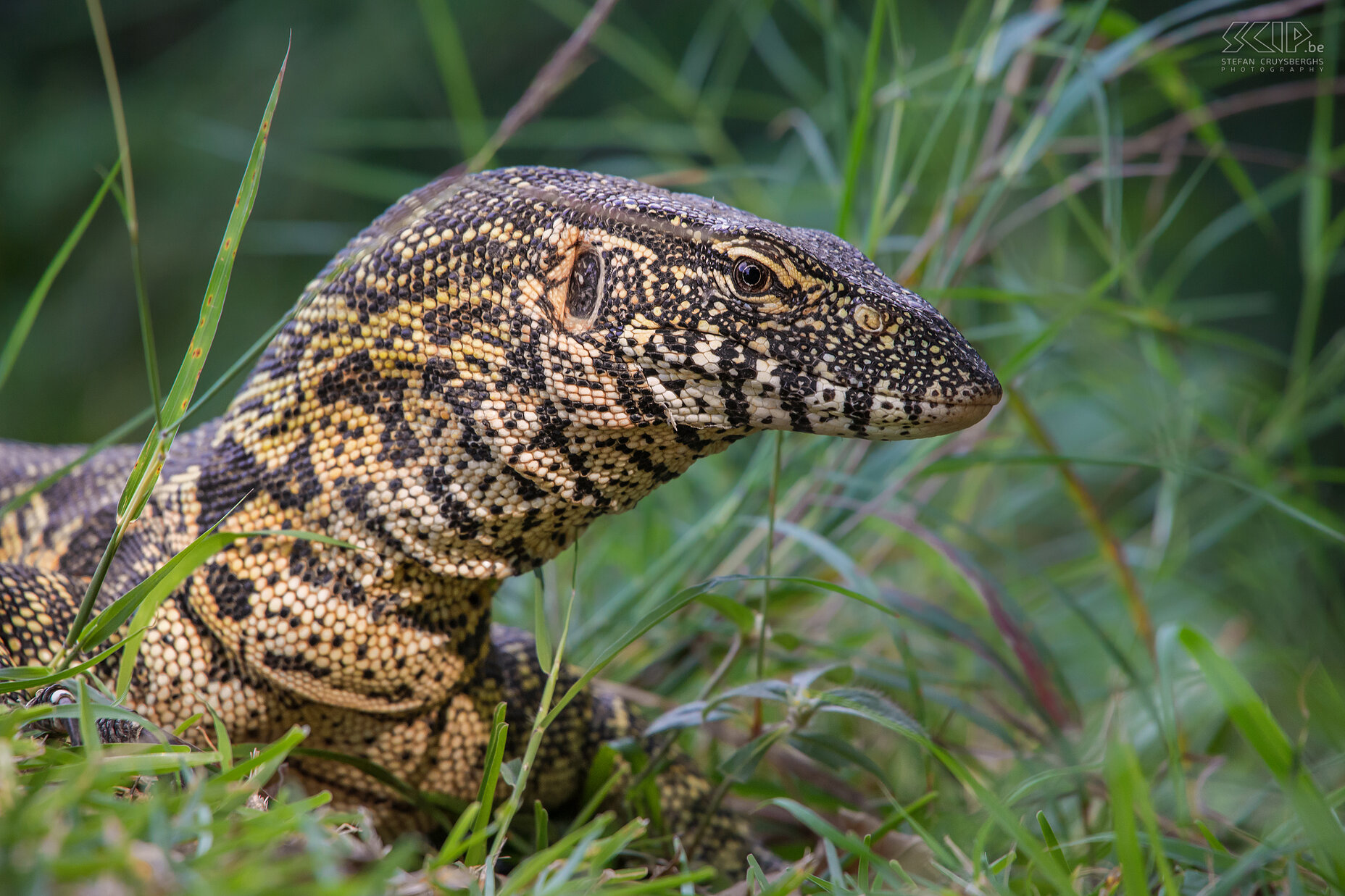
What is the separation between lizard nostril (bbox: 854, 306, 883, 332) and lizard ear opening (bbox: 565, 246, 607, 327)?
0.42 meters

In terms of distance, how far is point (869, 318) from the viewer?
1630 millimetres

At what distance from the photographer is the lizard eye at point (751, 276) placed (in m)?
1.62

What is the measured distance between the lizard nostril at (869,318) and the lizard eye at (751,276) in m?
0.15

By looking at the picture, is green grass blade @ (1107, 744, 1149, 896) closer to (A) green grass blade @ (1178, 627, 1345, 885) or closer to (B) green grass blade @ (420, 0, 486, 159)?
(A) green grass blade @ (1178, 627, 1345, 885)

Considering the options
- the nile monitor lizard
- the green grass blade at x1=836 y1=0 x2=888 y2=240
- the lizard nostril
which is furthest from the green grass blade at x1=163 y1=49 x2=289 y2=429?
the green grass blade at x1=836 y1=0 x2=888 y2=240

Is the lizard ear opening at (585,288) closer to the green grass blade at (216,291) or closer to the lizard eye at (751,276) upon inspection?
the lizard eye at (751,276)

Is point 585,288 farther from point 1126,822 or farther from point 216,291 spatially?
point 1126,822

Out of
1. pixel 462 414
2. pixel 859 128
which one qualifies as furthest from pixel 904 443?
pixel 462 414

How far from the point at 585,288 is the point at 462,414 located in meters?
0.29

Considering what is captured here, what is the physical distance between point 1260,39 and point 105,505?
142 inches

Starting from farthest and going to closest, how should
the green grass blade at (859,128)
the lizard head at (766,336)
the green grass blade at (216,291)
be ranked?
the green grass blade at (859,128), the lizard head at (766,336), the green grass blade at (216,291)

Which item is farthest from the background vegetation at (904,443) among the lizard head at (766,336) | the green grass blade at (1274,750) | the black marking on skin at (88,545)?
the black marking on skin at (88,545)

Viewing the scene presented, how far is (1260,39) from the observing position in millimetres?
3303

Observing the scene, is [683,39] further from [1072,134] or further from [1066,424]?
[1066,424]
